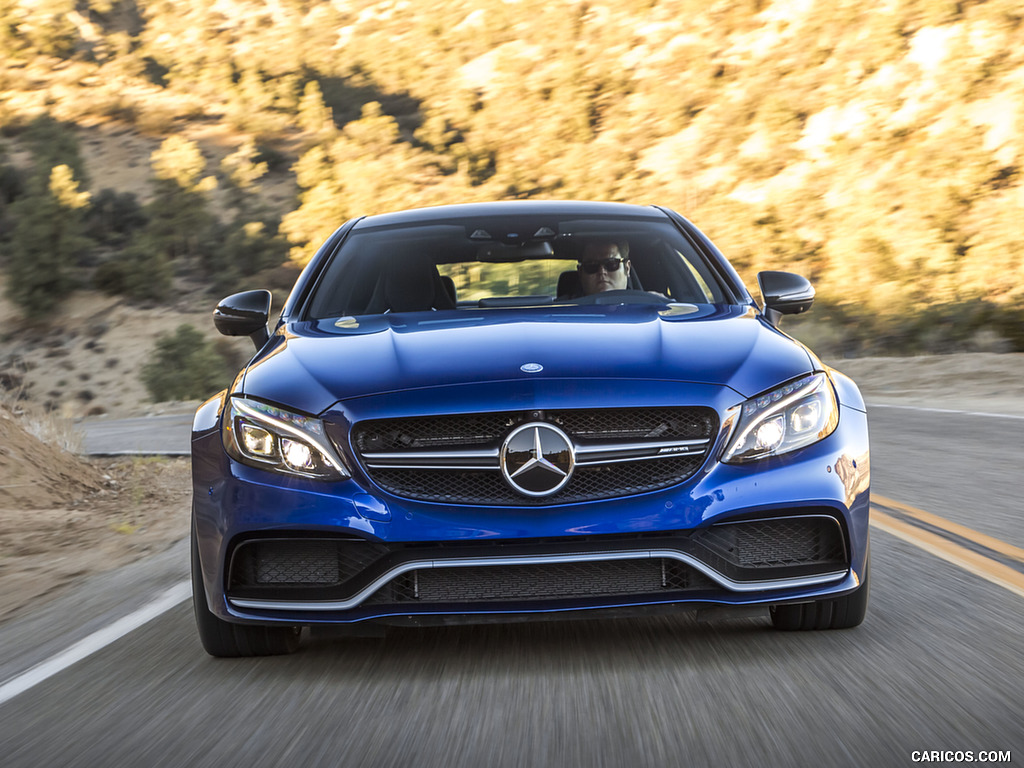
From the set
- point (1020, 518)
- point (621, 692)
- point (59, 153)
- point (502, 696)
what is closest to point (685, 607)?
point (621, 692)

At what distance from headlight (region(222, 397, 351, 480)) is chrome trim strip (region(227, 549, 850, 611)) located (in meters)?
0.35

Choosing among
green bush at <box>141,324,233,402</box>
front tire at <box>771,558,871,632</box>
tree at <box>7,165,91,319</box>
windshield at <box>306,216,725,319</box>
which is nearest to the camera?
front tire at <box>771,558,871,632</box>

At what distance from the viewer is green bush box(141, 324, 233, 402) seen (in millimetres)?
47531

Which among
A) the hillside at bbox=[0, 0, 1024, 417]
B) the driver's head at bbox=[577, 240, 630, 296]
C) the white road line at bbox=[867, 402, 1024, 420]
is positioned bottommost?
the hillside at bbox=[0, 0, 1024, 417]

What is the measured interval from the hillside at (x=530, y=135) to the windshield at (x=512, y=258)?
2005 cm

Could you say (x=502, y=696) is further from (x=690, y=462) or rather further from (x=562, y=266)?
(x=562, y=266)

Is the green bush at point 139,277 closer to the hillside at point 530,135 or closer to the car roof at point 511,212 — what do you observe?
the hillside at point 530,135

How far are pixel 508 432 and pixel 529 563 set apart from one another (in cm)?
40

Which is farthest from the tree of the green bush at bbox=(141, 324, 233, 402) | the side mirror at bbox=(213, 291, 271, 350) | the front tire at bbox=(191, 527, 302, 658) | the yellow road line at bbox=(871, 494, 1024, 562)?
the front tire at bbox=(191, 527, 302, 658)

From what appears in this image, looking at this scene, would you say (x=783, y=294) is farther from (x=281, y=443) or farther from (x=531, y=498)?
(x=281, y=443)

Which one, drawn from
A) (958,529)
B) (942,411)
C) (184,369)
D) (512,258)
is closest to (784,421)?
(512,258)

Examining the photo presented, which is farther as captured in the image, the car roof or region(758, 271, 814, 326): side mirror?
the car roof

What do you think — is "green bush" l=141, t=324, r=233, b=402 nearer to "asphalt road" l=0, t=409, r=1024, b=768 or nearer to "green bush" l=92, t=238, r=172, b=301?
"green bush" l=92, t=238, r=172, b=301

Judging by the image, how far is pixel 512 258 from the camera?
5785mm
